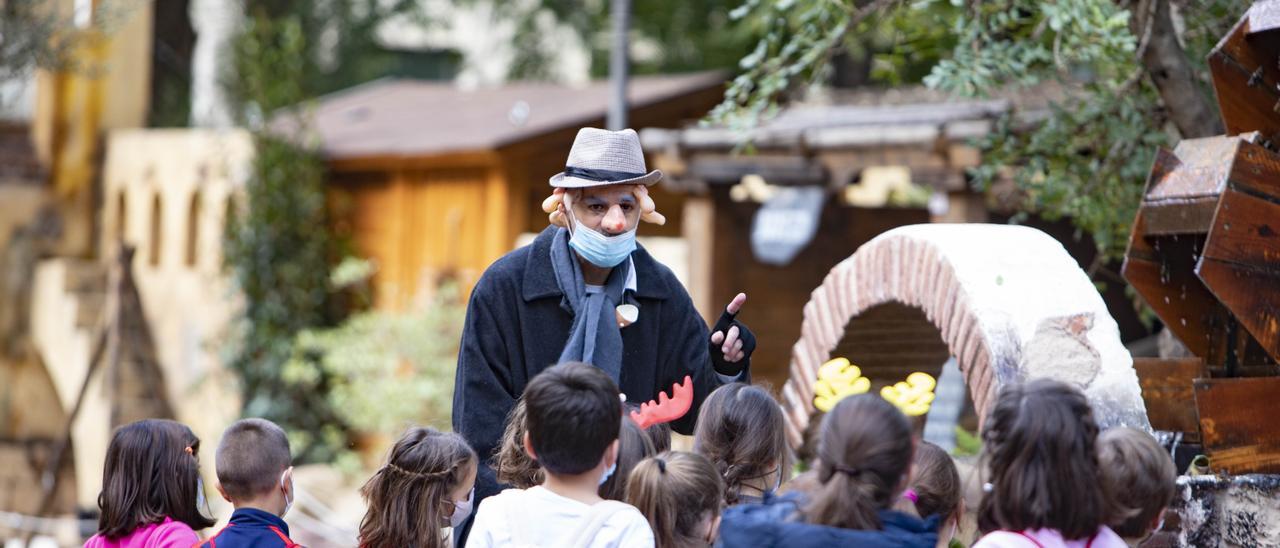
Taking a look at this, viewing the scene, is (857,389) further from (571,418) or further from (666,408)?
(571,418)

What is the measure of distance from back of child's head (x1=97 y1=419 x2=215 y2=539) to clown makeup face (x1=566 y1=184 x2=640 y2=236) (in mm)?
1195

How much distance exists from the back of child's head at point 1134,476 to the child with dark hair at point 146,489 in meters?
2.20

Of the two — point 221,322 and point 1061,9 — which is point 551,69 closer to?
point 221,322

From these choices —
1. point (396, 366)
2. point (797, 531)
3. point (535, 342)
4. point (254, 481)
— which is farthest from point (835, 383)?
point (396, 366)

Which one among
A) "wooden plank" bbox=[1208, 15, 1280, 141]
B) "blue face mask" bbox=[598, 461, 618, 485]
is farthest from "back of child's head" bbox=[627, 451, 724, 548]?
"wooden plank" bbox=[1208, 15, 1280, 141]

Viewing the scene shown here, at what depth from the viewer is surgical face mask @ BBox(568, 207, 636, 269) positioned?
13.5ft

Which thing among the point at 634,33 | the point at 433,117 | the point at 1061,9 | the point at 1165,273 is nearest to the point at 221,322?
the point at 433,117

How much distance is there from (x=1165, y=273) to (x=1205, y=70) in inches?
77.4

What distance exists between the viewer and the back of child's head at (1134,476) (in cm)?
329

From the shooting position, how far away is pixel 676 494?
353cm

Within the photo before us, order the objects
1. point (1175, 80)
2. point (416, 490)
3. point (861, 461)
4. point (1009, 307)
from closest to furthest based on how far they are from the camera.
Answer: point (861, 461) < point (416, 490) < point (1009, 307) < point (1175, 80)

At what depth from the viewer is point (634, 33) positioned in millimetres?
19188

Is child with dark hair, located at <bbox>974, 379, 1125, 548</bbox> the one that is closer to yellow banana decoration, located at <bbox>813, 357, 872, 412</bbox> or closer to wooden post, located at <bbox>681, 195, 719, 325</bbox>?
yellow banana decoration, located at <bbox>813, 357, 872, 412</bbox>

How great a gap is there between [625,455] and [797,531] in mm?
741
